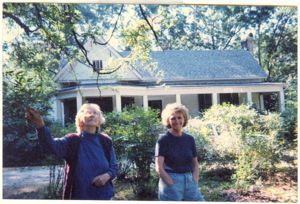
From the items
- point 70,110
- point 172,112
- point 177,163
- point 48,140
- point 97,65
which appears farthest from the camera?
point 97,65

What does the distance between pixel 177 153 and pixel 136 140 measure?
800 millimetres

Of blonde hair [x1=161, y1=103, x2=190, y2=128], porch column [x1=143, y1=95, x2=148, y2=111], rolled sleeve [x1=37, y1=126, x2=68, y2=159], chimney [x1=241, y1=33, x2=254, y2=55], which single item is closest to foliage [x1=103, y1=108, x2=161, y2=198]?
porch column [x1=143, y1=95, x2=148, y2=111]

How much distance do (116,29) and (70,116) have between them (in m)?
0.78

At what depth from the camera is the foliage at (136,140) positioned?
2.78 meters

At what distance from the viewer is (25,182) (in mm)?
2670

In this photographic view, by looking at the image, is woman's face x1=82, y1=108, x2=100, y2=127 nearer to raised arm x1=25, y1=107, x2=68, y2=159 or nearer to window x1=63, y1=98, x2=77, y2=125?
raised arm x1=25, y1=107, x2=68, y2=159

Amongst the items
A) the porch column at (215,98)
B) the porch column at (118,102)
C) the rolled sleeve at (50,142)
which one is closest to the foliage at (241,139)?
the porch column at (215,98)

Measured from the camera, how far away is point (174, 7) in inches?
108

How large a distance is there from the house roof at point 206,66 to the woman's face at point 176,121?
54cm

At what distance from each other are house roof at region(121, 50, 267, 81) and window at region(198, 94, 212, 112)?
160mm

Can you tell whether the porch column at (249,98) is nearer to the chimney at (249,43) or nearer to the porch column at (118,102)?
the chimney at (249,43)

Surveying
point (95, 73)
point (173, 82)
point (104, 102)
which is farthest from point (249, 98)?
point (95, 73)

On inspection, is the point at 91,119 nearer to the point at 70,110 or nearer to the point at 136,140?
the point at 70,110

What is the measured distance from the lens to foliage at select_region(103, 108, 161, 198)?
278 centimetres
